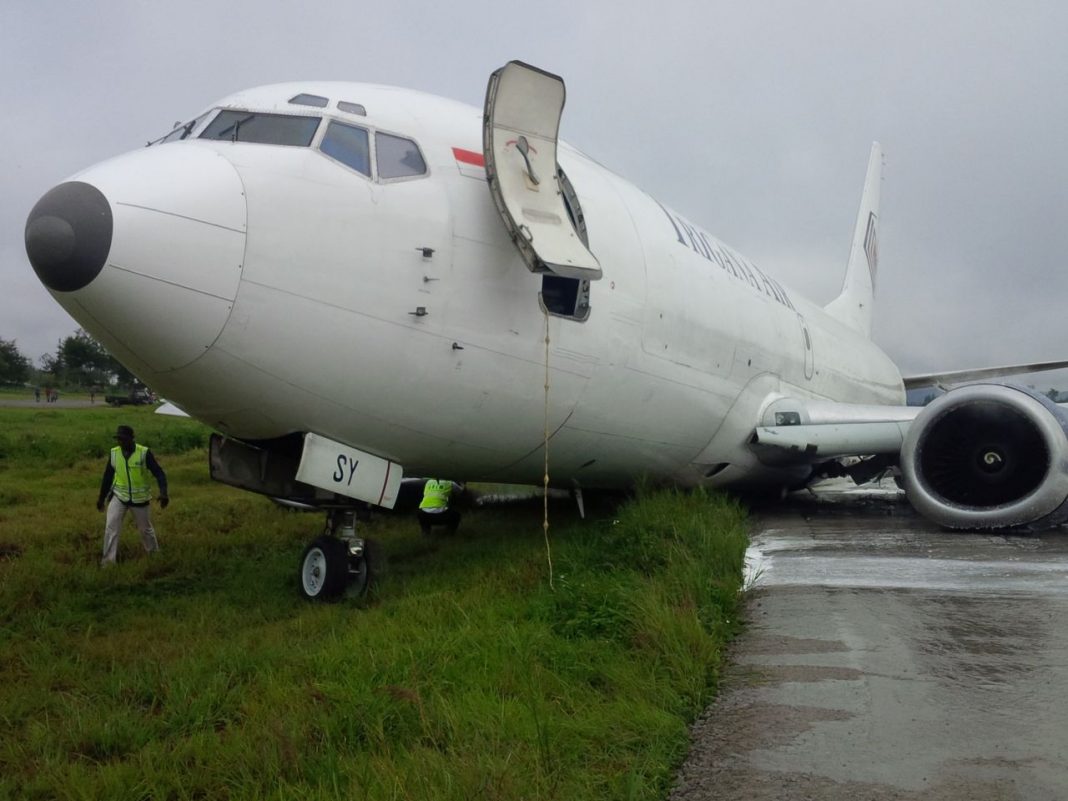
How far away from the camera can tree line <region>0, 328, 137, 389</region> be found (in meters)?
68.9

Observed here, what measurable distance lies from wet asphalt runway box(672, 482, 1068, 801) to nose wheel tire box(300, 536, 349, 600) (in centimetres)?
281

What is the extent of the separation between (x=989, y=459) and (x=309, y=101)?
727 centimetres

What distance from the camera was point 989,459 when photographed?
8797 millimetres

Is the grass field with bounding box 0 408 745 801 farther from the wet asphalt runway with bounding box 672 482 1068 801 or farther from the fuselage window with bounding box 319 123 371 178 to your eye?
the fuselage window with bounding box 319 123 371 178

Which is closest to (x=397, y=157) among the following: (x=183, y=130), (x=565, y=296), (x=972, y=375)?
(x=183, y=130)

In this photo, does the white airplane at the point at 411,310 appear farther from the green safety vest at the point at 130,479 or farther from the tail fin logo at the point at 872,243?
the tail fin logo at the point at 872,243

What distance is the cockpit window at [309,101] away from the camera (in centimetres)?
585

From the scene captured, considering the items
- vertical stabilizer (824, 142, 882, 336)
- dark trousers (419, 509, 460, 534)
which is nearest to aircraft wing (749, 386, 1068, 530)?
dark trousers (419, 509, 460, 534)

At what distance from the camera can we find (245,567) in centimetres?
775

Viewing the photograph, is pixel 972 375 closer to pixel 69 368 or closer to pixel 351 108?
pixel 351 108

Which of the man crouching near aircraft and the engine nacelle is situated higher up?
the engine nacelle

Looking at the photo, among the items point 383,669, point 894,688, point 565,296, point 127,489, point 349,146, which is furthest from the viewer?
point 127,489

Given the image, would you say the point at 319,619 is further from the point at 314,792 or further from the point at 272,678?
the point at 314,792

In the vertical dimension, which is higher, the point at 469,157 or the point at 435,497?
the point at 469,157
